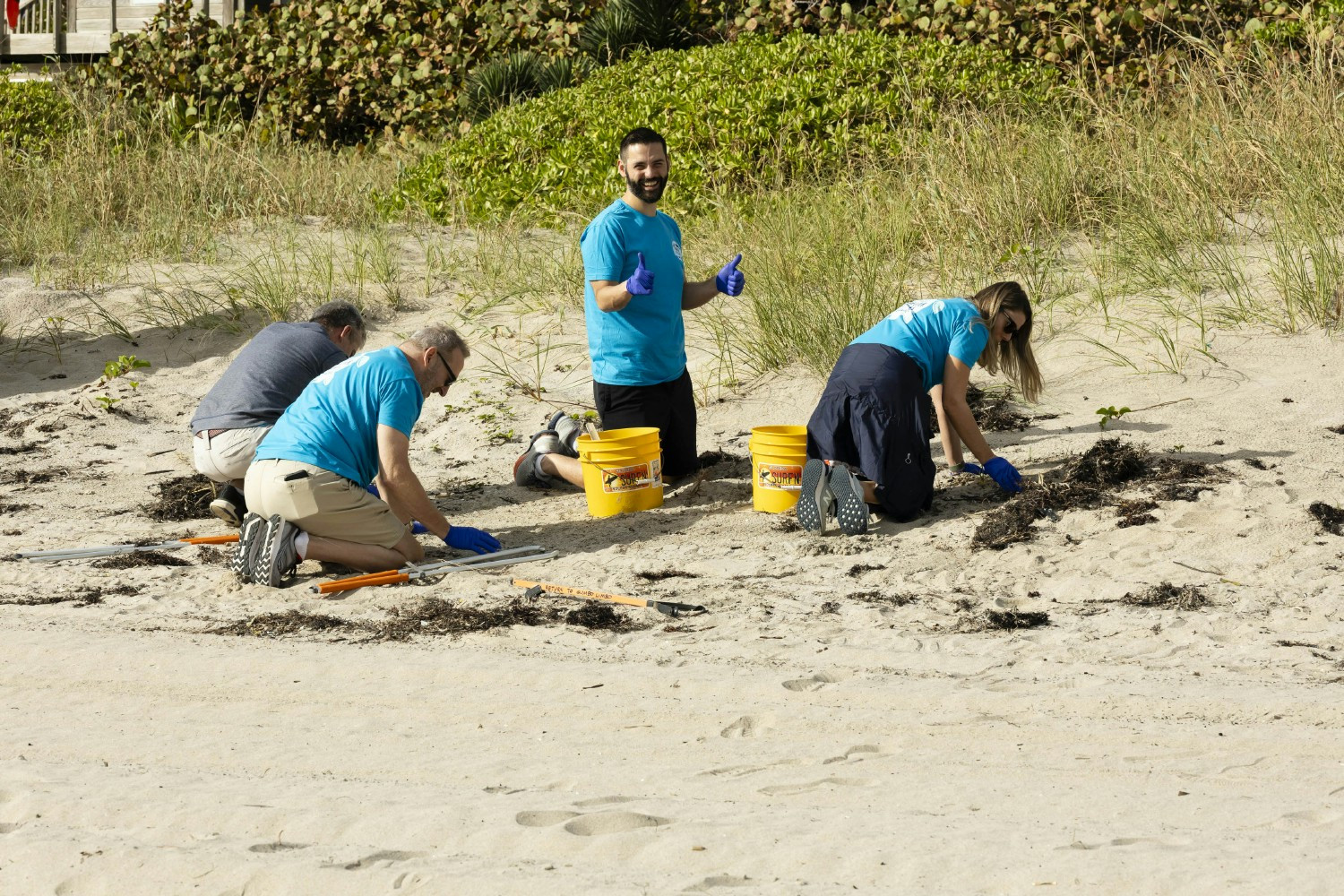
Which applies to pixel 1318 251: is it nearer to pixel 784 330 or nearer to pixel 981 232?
pixel 981 232

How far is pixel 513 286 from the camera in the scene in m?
8.95

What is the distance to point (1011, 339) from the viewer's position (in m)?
5.81

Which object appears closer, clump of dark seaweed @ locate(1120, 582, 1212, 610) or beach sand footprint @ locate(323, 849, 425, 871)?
beach sand footprint @ locate(323, 849, 425, 871)

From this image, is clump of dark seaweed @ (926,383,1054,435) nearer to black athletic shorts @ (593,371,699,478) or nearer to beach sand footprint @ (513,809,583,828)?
black athletic shorts @ (593,371,699,478)

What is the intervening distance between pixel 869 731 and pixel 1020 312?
267 centimetres

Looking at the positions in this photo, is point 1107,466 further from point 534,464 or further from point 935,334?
point 534,464

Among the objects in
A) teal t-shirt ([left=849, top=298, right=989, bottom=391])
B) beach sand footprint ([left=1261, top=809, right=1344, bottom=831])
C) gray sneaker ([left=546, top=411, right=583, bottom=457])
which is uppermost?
teal t-shirt ([left=849, top=298, right=989, bottom=391])

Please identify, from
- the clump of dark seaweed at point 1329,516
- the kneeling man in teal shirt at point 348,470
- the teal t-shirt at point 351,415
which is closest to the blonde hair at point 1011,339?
the clump of dark seaweed at point 1329,516

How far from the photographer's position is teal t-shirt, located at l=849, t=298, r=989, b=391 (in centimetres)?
560

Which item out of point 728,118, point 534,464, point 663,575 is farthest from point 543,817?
point 728,118

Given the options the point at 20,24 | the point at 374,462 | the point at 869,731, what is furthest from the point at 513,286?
the point at 20,24

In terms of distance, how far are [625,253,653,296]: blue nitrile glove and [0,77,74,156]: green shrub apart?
763 centimetres

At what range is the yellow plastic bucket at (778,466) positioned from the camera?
231 inches

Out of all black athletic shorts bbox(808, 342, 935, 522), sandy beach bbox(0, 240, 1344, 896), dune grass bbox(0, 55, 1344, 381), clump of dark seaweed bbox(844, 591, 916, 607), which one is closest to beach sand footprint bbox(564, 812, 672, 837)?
sandy beach bbox(0, 240, 1344, 896)
